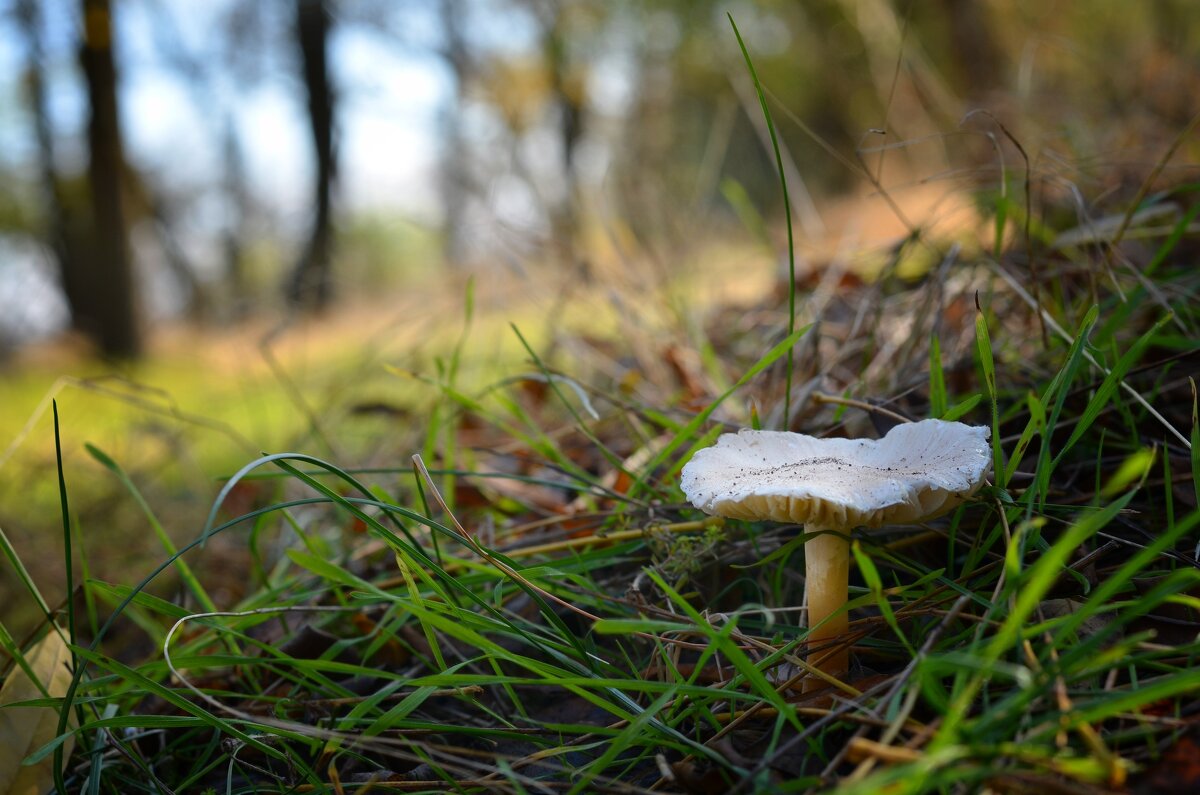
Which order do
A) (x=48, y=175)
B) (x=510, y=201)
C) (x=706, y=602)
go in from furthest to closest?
1. (x=48, y=175)
2. (x=510, y=201)
3. (x=706, y=602)

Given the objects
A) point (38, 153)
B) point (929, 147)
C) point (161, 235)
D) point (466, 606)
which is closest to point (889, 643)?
point (466, 606)

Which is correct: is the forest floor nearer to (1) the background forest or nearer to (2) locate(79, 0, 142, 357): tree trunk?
(1) the background forest

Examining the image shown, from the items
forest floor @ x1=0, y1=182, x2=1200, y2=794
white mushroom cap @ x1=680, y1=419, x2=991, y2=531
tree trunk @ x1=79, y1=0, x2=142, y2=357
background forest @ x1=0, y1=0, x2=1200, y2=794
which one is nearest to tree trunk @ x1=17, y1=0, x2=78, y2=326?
tree trunk @ x1=79, y1=0, x2=142, y2=357

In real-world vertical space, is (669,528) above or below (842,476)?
below

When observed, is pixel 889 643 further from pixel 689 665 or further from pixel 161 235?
pixel 161 235

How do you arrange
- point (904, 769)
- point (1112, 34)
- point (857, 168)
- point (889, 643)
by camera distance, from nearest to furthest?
point (904, 769)
point (889, 643)
point (857, 168)
point (1112, 34)

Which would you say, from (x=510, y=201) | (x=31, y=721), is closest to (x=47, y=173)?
(x=510, y=201)

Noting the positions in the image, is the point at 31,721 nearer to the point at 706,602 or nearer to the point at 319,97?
the point at 706,602
